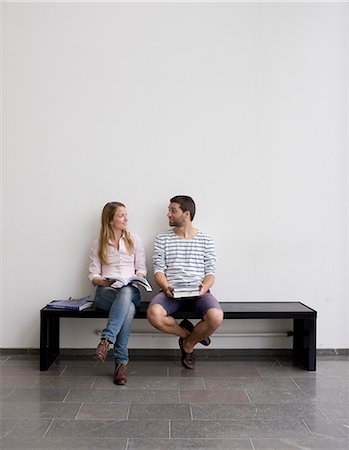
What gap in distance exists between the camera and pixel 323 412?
9.03 ft

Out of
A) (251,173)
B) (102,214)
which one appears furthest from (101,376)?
(251,173)

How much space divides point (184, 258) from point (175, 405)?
1.13 meters

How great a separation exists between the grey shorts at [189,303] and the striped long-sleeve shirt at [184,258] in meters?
0.13

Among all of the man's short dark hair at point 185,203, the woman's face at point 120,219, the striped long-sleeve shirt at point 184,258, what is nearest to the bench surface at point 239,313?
the striped long-sleeve shirt at point 184,258

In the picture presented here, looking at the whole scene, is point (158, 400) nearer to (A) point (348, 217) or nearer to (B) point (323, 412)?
(B) point (323, 412)

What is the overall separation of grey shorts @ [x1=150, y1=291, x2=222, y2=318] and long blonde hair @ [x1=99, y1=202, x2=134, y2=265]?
1.45 feet

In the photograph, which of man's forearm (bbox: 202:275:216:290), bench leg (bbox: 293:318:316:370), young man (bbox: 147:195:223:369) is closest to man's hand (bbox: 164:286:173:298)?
young man (bbox: 147:195:223:369)

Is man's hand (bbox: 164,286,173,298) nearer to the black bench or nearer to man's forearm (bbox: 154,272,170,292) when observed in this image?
man's forearm (bbox: 154,272,170,292)

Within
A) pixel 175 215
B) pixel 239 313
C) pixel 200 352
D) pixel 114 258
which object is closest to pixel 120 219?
pixel 114 258

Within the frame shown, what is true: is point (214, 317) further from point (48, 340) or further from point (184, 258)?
point (48, 340)

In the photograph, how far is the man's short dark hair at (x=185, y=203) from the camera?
144 inches

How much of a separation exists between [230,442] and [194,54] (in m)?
2.79

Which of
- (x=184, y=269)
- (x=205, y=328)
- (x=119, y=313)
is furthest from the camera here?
(x=184, y=269)

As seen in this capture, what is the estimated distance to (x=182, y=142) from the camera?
3863mm
